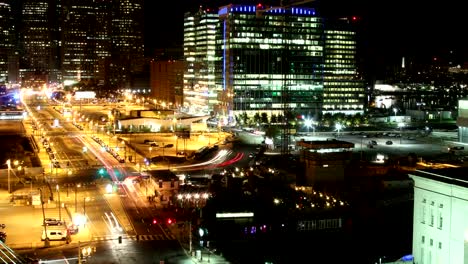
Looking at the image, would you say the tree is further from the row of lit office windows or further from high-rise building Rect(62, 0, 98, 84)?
high-rise building Rect(62, 0, 98, 84)

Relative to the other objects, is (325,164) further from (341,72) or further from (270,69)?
(341,72)

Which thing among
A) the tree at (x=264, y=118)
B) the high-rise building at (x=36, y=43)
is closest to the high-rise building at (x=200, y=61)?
the tree at (x=264, y=118)

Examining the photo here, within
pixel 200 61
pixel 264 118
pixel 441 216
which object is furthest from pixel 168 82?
pixel 441 216

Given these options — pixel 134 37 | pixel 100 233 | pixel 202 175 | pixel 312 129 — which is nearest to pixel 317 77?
pixel 312 129

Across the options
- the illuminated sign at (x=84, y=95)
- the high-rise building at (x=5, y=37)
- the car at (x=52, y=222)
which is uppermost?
the high-rise building at (x=5, y=37)

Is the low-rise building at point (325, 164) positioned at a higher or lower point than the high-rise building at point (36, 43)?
lower

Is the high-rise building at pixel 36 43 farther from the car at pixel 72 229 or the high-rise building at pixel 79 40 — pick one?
the car at pixel 72 229
